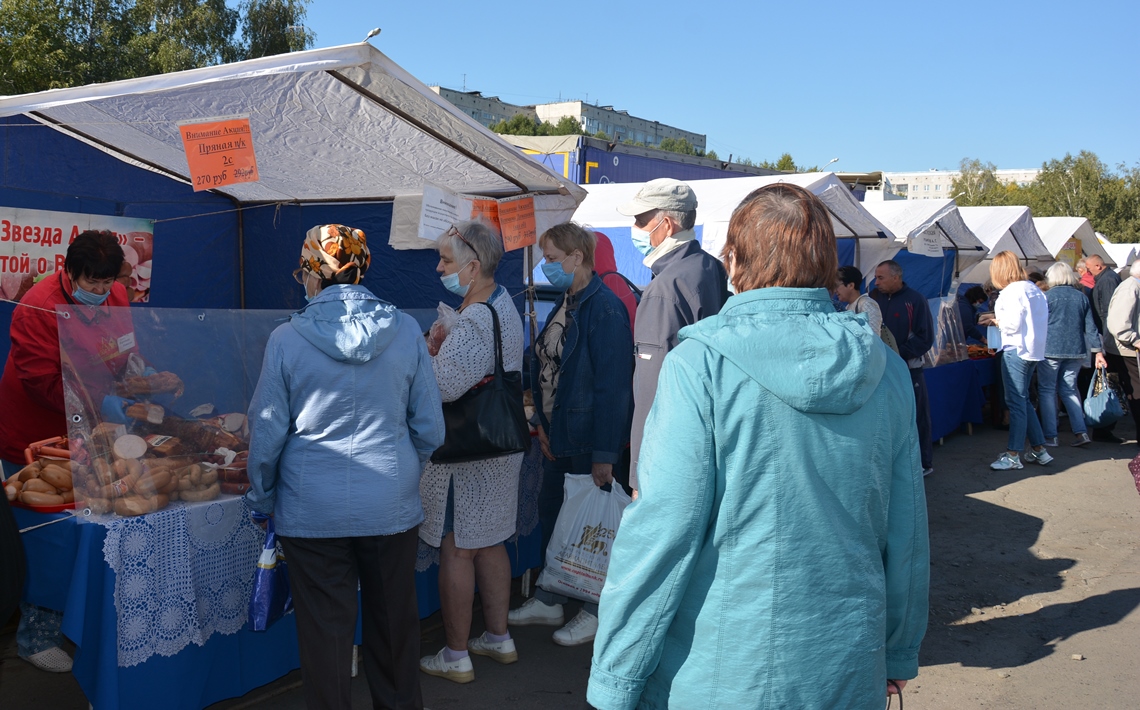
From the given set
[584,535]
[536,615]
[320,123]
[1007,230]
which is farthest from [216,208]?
[1007,230]

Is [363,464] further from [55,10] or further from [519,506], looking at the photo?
[55,10]

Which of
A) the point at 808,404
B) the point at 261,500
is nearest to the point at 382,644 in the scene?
the point at 261,500

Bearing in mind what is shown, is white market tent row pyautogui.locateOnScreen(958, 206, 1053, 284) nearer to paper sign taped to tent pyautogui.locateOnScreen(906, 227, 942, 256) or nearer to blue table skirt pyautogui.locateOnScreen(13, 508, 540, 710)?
paper sign taped to tent pyautogui.locateOnScreen(906, 227, 942, 256)

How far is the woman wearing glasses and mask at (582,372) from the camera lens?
3.63 metres

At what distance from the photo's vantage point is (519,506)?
4176 mm

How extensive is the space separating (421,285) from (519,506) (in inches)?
107

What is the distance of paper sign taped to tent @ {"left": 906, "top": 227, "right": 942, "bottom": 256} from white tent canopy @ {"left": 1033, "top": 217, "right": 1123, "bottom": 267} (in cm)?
588

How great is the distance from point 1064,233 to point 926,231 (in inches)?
281

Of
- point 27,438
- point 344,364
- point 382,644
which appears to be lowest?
point 382,644

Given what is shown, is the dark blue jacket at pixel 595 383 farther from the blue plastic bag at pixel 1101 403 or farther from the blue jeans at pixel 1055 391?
the blue plastic bag at pixel 1101 403

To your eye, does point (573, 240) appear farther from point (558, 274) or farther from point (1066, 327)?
point (1066, 327)

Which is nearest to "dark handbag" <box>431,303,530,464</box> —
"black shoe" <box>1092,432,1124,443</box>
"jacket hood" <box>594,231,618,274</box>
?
"jacket hood" <box>594,231,618,274</box>

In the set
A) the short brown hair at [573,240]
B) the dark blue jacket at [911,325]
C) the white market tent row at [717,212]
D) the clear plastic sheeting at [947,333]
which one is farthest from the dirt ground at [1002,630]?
the white market tent row at [717,212]

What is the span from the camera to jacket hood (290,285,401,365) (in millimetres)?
2467
